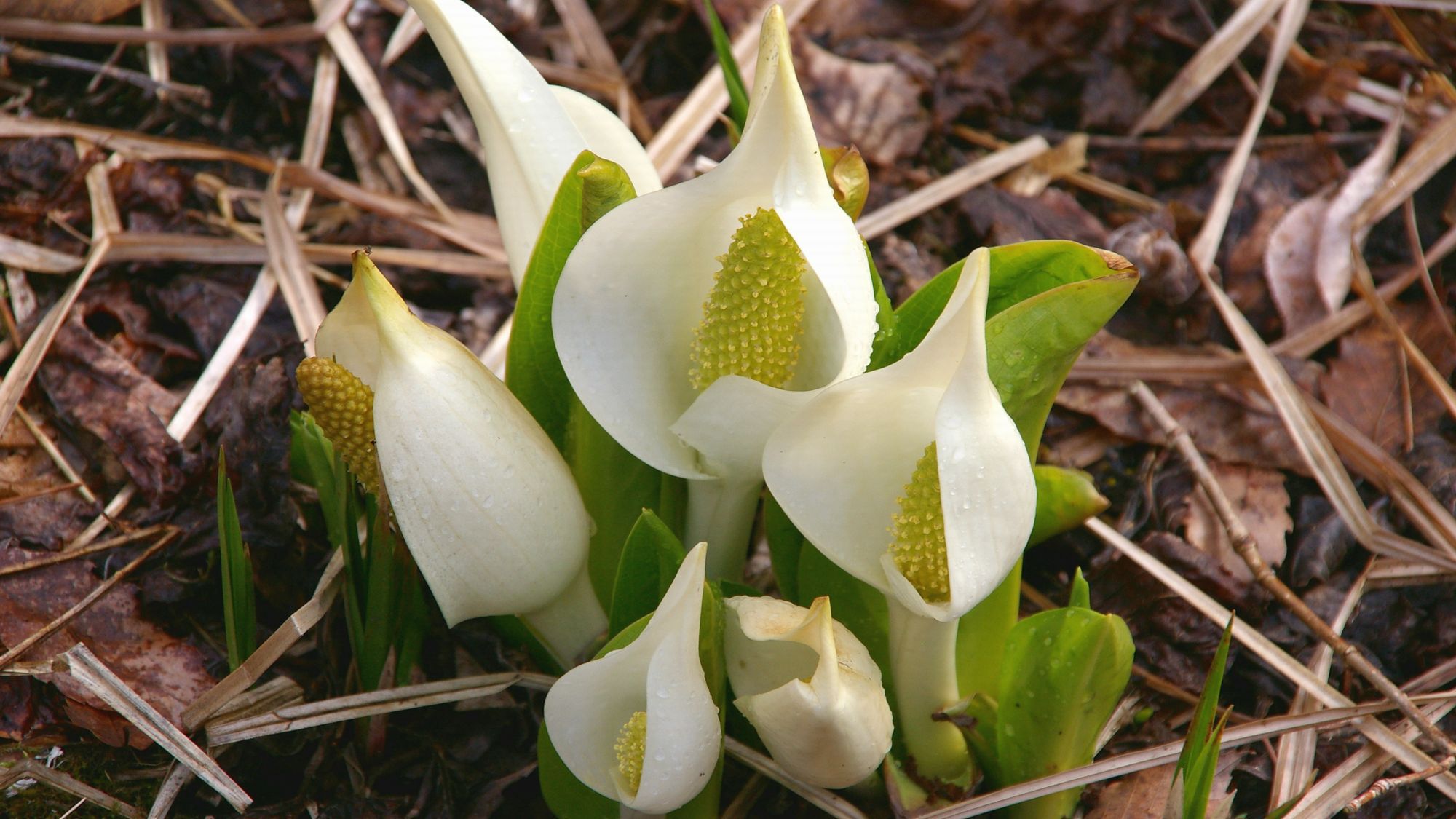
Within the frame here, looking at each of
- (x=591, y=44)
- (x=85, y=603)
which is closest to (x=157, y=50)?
(x=591, y=44)

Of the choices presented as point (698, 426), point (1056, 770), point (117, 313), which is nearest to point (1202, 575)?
point (1056, 770)

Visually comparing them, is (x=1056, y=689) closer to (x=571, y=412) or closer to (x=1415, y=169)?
(x=571, y=412)

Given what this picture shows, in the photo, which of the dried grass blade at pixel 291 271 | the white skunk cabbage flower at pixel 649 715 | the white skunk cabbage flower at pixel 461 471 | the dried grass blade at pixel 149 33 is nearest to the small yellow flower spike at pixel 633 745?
the white skunk cabbage flower at pixel 649 715

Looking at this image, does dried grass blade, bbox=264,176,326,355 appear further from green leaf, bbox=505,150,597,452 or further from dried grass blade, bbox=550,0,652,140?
dried grass blade, bbox=550,0,652,140

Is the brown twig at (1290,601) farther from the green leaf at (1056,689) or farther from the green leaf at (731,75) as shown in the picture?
the green leaf at (731,75)

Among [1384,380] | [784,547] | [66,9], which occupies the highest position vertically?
[66,9]

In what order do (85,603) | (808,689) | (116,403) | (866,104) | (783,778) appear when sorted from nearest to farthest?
(808,689), (783,778), (85,603), (116,403), (866,104)

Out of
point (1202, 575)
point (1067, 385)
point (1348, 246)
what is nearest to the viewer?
point (1202, 575)

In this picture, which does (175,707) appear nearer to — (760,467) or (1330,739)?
(760,467)
